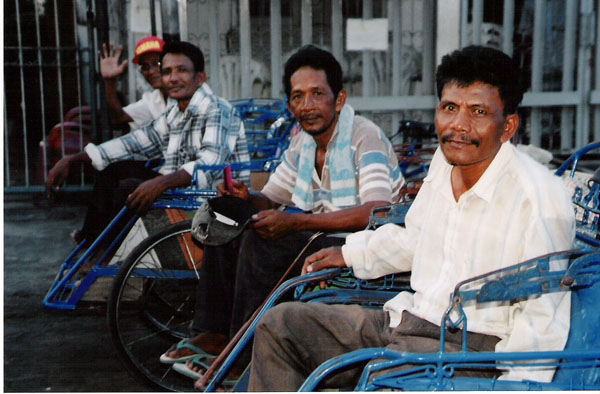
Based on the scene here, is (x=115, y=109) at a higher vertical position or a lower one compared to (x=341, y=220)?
higher

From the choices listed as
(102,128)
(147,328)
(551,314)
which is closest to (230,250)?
(147,328)

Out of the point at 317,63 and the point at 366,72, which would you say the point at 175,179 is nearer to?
the point at 317,63

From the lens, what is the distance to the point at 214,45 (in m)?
6.43

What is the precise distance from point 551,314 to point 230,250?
63.6 inches

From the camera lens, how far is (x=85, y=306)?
425 centimetres

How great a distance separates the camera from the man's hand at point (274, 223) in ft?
8.89

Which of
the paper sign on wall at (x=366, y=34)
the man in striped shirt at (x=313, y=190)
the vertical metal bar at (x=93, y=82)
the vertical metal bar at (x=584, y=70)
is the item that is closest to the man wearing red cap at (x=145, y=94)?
the vertical metal bar at (x=93, y=82)

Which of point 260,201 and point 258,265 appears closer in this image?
point 258,265

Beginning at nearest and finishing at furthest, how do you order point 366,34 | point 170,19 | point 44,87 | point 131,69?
point 170,19 → point 366,34 → point 131,69 → point 44,87

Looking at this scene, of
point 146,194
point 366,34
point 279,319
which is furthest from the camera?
point 366,34

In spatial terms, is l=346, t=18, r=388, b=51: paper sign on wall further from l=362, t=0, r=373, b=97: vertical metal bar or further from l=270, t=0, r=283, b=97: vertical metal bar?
l=270, t=0, r=283, b=97: vertical metal bar

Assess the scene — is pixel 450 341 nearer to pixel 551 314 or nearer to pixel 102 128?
pixel 551 314

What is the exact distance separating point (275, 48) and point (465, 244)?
15.7 ft

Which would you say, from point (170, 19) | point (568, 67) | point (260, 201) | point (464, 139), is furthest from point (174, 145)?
point (568, 67)
